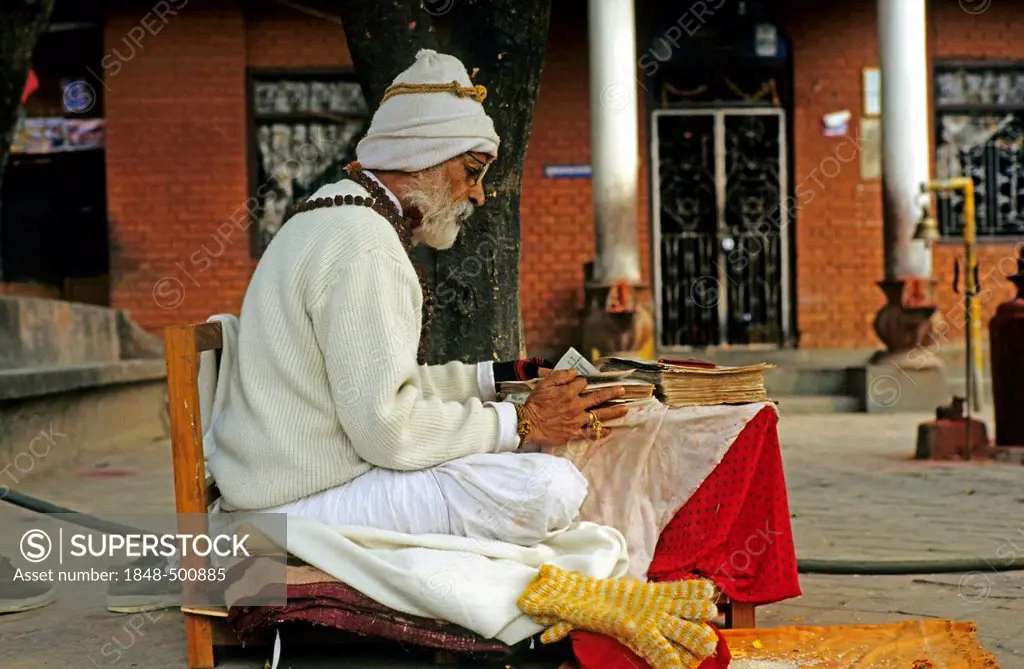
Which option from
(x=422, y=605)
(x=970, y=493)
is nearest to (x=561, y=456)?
(x=422, y=605)

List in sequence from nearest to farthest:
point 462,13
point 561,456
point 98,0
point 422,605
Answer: point 422,605 → point 561,456 → point 462,13 → point 98,0

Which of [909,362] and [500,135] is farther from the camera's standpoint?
[909,362]

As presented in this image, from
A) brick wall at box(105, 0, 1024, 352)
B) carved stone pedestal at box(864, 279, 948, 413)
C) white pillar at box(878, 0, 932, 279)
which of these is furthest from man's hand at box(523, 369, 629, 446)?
brick wall at box(105, 0, 1024, 352)

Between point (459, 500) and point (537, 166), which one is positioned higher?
point (537, 166)

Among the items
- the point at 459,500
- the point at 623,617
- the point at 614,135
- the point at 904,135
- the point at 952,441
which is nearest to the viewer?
the point at 623,617

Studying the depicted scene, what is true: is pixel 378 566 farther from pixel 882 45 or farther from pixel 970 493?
pixel 882 45

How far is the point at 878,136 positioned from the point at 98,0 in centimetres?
844

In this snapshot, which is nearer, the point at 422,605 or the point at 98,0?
the point at 422,605

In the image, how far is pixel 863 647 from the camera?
11.0ft

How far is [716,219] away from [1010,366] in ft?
18.5

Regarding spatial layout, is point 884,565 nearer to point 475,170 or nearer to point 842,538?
point 842,538

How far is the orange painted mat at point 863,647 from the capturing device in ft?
10.4

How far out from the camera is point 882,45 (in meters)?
11.4

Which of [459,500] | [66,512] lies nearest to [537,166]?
[66,512]
